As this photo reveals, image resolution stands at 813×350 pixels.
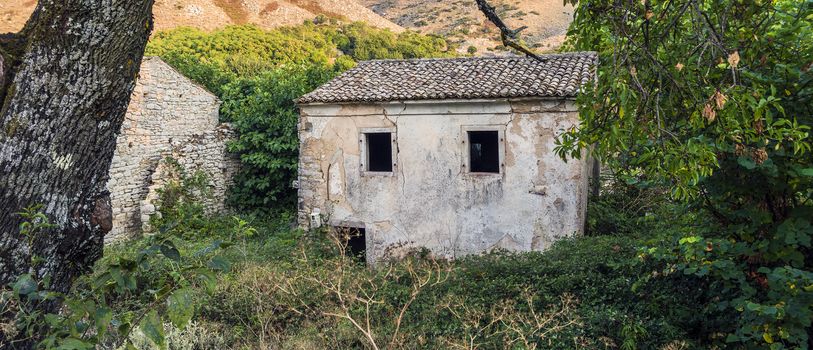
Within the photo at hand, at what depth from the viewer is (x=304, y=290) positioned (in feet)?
24.4

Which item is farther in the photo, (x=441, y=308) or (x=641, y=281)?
(x=441, y=308)

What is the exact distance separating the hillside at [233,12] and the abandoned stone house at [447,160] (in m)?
22.9

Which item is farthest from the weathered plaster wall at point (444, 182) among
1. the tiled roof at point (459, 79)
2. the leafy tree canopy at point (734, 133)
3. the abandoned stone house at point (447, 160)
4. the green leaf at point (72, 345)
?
the green leaf at point (72, 345)

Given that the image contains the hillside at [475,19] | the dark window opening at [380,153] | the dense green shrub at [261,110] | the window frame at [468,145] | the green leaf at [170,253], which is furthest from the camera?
the hillside at [475,19]

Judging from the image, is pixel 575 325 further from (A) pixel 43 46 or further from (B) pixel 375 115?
(B) pixel 375 115

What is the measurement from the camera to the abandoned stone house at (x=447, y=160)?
1028cm

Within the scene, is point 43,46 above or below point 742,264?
above

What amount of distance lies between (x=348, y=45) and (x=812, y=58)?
1260 inches

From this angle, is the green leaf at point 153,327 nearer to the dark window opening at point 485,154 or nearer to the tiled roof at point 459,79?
the tiled roof at point 459,79

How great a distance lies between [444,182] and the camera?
10938 millimetres

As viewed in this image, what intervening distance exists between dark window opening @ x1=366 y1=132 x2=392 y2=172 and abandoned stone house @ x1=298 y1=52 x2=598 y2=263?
42 cm

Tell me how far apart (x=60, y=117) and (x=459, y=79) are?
972cm

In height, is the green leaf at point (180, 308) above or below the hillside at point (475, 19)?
below

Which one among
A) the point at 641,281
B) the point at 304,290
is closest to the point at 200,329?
the point at 304,290
